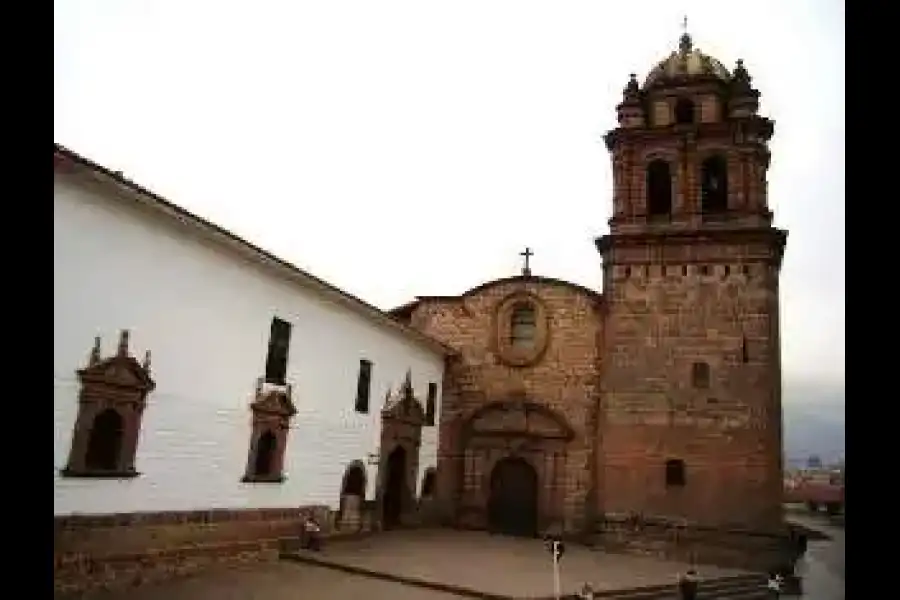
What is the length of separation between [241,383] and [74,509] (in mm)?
3984

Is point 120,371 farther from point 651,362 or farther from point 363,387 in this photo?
point 651,362

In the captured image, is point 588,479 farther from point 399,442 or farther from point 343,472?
point 343,472

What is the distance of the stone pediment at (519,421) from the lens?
21.3m

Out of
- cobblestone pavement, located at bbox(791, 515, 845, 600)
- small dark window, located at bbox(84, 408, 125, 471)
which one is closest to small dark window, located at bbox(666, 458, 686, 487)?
cobblestone pavement, located at bbox(791, 515, 845, 600)

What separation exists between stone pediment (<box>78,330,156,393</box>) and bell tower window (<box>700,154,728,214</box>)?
16545mm

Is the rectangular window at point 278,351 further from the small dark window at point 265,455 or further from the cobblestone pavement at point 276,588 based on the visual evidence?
the cobblestone pavement at point 276,588

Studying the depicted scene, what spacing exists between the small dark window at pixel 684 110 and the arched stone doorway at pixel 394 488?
13.7 m

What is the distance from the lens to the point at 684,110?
73.7 feet

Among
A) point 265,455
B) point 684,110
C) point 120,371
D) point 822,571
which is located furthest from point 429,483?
point 684,110

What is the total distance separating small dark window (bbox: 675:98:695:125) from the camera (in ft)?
73.2

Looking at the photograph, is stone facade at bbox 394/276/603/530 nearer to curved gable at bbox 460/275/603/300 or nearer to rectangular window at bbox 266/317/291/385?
curved gable at bbox 460/275/603/300

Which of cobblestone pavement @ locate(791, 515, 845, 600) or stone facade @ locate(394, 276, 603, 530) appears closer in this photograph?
cobblestone pavement @ locate(791, 515, 845, 600)

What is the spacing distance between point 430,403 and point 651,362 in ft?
23.0
